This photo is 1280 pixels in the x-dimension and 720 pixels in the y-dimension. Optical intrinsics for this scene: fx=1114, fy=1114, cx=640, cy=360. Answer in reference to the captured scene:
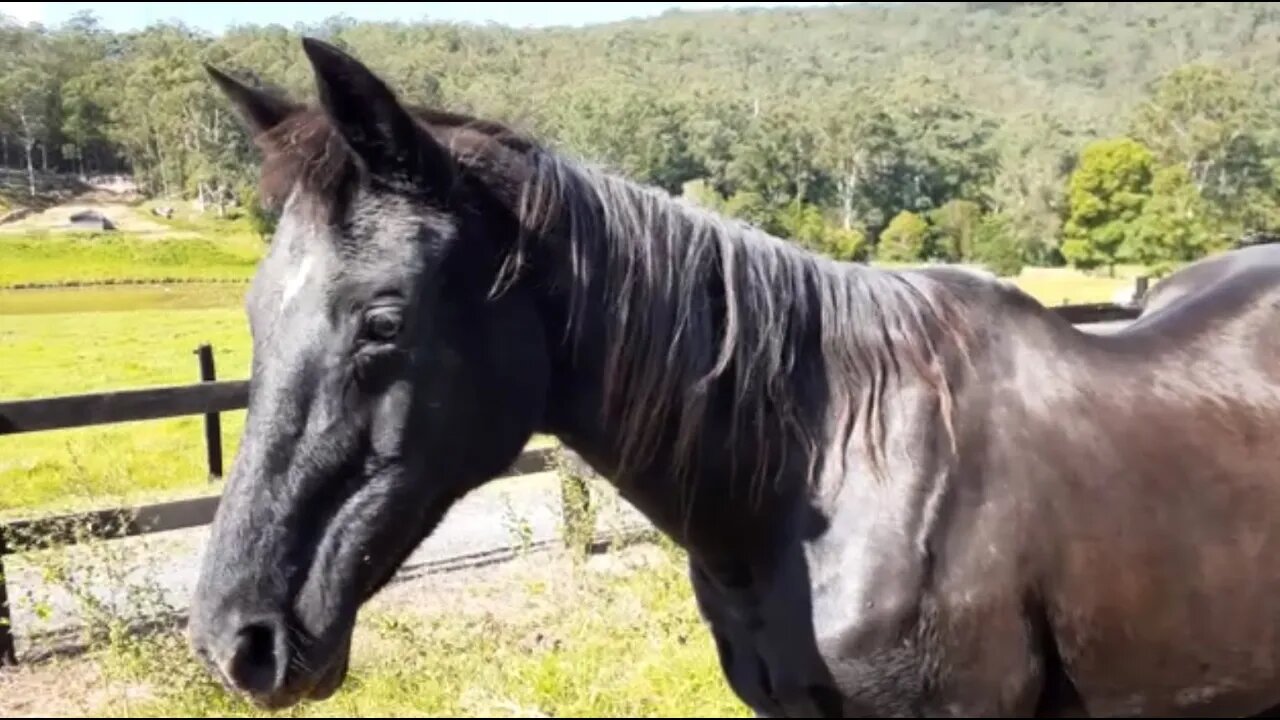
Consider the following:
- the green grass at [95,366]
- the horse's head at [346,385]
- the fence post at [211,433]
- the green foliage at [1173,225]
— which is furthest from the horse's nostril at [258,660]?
the green foliage at [1173,225]

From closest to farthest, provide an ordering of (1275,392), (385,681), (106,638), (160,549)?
(385,681) < (1275,392) < (106,638) < (160,549)

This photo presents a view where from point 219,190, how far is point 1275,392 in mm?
3713

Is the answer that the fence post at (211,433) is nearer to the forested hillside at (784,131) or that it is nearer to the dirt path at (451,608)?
the dirt path at (451,608)

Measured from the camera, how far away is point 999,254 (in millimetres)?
31406

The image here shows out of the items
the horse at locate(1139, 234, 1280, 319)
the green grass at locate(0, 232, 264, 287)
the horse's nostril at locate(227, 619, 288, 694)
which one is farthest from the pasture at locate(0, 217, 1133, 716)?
the horse at locate(1139, 234, 1280, 319)

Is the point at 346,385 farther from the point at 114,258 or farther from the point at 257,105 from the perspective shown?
the point at 114,258

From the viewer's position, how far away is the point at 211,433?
6.31 metres

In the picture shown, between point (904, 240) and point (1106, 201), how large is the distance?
30.4ft

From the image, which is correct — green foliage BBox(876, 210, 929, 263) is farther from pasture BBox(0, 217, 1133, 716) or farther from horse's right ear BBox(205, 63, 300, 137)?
horse's right ear BBox(205, 63, 300, 137)

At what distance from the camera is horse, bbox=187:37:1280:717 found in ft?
5.57

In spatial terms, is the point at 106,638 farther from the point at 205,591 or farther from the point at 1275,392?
the point at 1275,392

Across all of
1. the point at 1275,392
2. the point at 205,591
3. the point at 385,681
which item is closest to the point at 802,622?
the point at 385,681

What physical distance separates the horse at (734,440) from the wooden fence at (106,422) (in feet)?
8.39

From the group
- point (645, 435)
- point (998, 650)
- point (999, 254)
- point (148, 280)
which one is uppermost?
point (645, 435)
